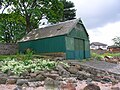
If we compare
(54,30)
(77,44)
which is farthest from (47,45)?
(77,44)

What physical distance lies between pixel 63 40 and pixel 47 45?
2.49m

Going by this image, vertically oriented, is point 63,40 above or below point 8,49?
above

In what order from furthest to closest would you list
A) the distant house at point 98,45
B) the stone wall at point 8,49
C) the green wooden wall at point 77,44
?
the distant house at point 98,45 → the stone wall at point 8,49 → the green wooden wall at point 77,44

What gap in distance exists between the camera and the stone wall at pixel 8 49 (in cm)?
3303

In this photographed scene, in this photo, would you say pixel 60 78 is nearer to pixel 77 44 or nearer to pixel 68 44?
pixel 68 44

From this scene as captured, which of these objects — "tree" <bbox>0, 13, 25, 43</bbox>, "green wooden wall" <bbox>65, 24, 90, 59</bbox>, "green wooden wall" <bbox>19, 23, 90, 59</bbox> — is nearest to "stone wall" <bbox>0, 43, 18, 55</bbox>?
"green wooden wall" <bbox>19, 23, 90, 59</bbox>

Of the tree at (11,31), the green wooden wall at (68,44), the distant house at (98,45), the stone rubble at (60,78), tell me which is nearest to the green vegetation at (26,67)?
the stone rubble at (60,78)

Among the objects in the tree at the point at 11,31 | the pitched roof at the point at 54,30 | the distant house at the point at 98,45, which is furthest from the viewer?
the distant house at the point at 98,45

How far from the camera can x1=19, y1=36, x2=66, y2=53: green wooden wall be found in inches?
1110

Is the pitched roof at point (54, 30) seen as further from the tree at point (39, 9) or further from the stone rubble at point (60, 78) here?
the stone rubble at point (60, 78)

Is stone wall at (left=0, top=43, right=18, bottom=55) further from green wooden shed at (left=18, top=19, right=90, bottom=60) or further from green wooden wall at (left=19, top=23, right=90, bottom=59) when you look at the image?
green wooden wall at (left=19, top=23, right=90, bottom=59)

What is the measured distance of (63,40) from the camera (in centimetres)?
2788

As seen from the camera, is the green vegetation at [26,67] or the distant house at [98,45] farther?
the distant house at [98,45]

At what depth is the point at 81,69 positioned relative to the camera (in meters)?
20.2
